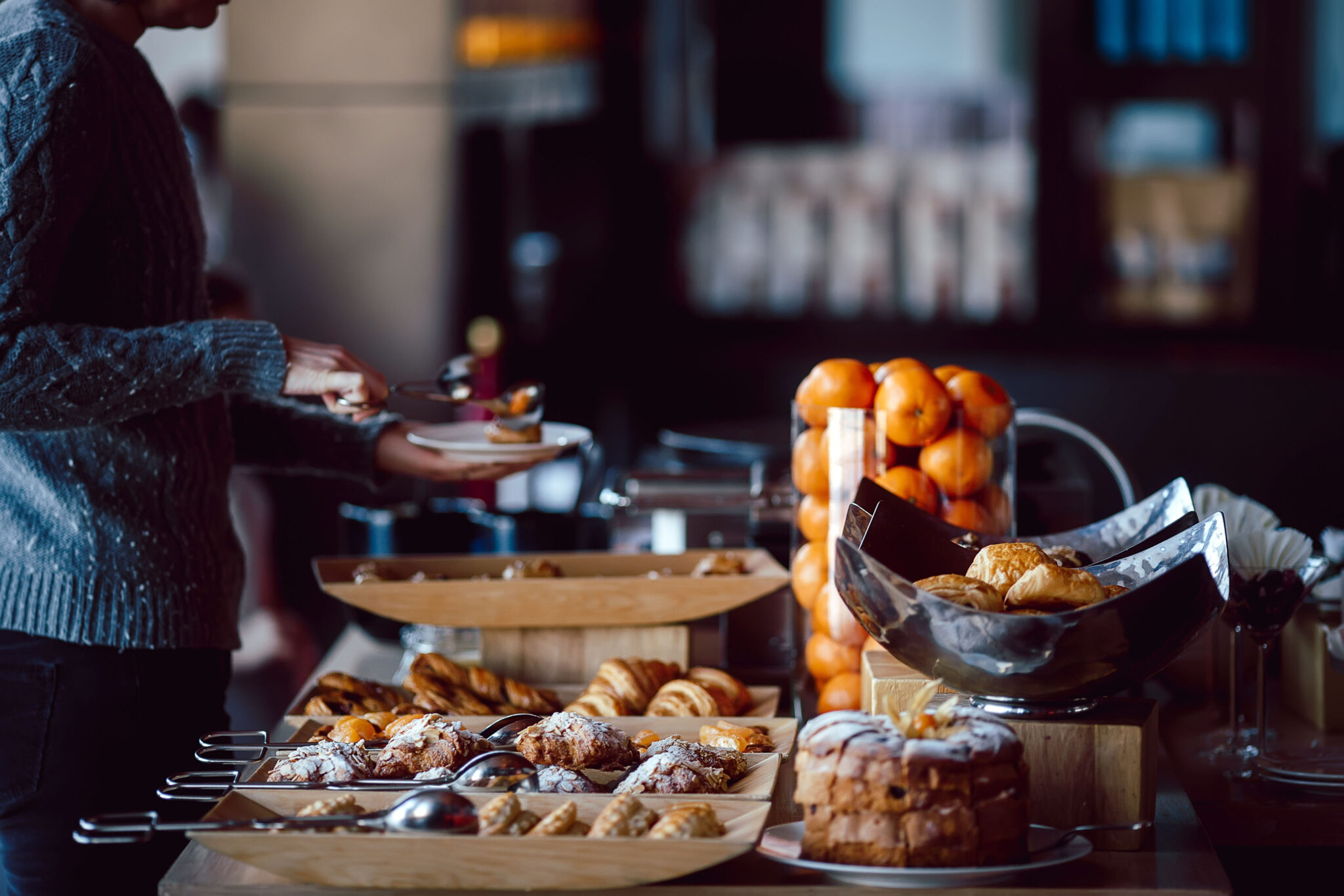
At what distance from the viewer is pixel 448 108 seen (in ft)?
13.8

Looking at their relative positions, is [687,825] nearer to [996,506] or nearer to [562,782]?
[562,782]

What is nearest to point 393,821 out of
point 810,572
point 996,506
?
point 810,572

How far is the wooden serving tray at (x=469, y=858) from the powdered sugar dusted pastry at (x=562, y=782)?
11cm

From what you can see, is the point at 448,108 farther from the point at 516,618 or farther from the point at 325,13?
the point at 516,618

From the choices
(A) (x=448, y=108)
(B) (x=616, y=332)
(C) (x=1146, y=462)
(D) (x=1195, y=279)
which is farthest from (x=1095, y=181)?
(A) (x=448, y=108)

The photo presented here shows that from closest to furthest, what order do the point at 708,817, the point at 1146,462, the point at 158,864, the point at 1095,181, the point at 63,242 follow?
the point at 708,817, the point at 63,242, the point at 158,864, the point at 1146,462, the point at 1095,181

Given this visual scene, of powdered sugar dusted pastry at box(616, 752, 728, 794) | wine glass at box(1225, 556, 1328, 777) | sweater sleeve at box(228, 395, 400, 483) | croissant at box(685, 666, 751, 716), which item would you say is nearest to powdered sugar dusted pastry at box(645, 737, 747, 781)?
powdered sugar dusted pastry at box(616, 752, 728, 794)

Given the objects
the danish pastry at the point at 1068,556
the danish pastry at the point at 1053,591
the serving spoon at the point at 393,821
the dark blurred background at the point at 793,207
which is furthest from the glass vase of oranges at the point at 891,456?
the dark blurred background at the point at 793,207

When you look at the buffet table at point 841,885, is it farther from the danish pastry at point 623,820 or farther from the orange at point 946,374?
the orange at point 946,374

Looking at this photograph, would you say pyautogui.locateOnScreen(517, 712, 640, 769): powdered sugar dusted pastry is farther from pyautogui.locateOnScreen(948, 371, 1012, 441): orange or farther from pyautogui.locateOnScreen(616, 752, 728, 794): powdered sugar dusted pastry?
pyautogui.locateOnScreen(948, 371, 1012, 441): orange

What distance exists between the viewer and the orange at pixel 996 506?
1.52m

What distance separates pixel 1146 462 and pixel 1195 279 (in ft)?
2.21

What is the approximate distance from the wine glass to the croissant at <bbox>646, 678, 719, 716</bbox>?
532 mm

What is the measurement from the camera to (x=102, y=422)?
4.67 feet
